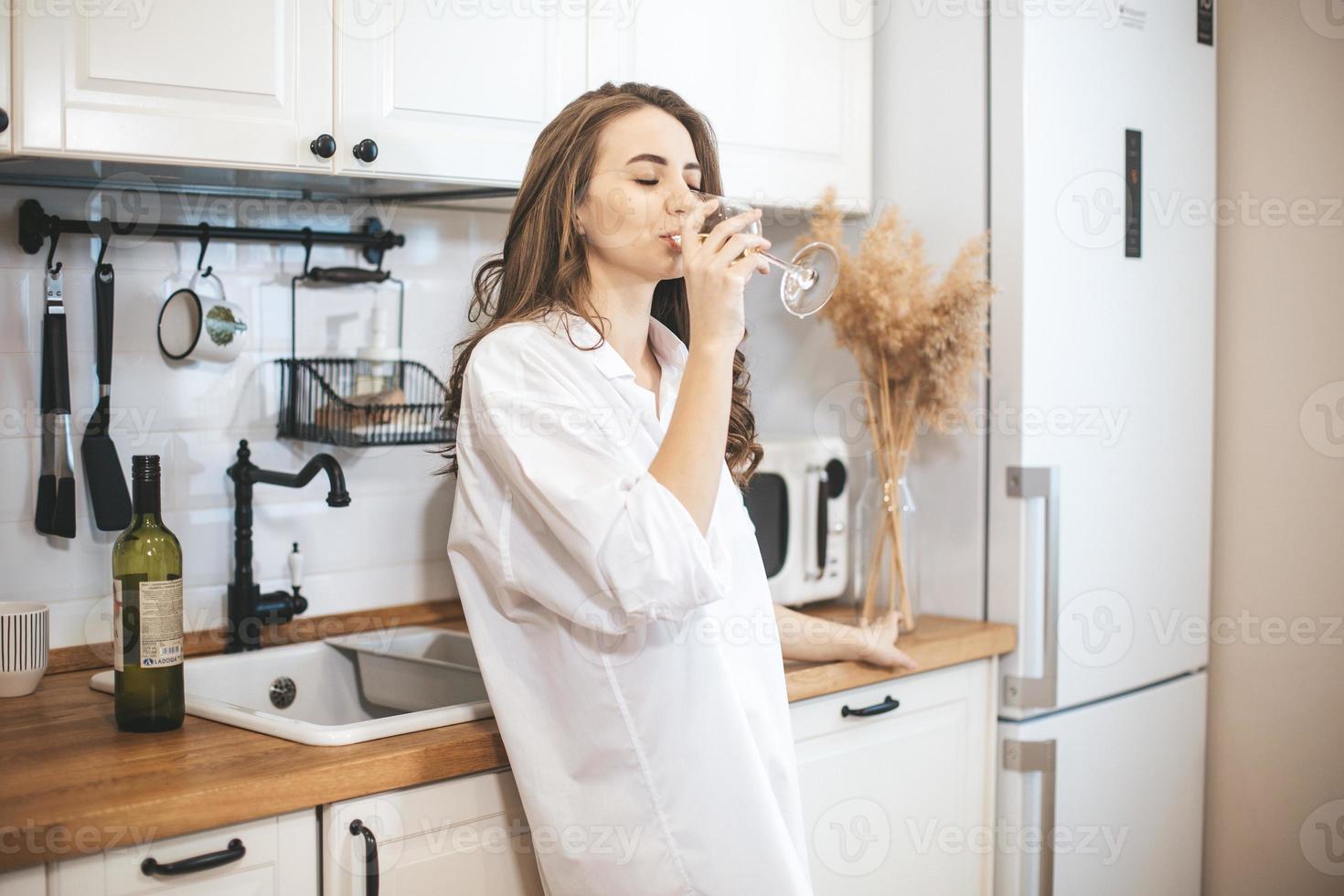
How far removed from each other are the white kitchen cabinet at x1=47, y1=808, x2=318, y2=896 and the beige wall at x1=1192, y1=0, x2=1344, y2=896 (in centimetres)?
187

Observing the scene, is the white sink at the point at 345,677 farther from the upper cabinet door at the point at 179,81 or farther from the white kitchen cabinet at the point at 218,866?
the upper cabinet door at the point at 179,81

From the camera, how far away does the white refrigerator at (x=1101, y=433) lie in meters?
2.05

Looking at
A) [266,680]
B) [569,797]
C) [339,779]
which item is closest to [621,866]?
[569,797]

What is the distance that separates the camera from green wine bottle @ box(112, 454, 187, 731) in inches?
53.3

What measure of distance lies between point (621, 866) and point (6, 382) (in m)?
1.06

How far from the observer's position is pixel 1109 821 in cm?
219

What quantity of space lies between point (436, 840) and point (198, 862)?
0.27 meters

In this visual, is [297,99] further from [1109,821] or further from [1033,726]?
[1109,821]

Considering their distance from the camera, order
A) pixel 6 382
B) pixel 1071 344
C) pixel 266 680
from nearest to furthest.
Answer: pixel 6 382, pixel 266 680, pixel 1071 344

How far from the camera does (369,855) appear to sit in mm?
1281
